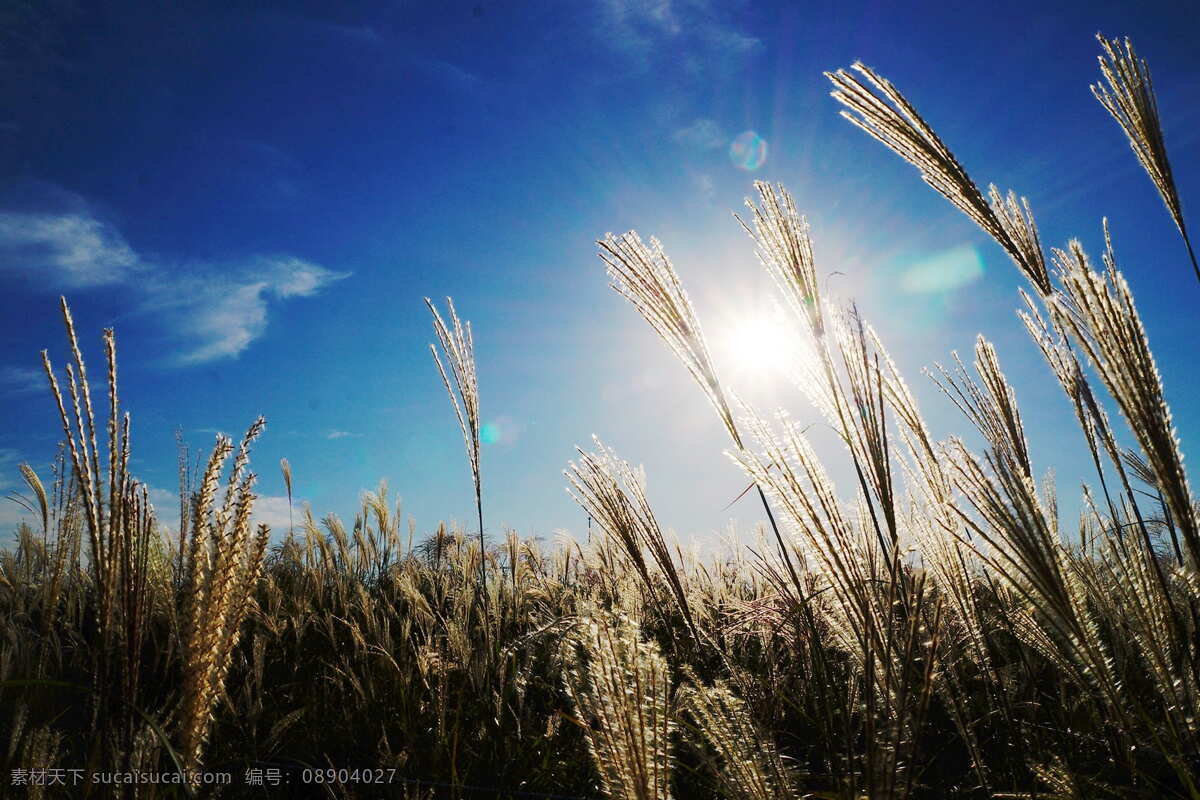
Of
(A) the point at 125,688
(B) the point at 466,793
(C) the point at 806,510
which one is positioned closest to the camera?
(C) the point at 806,510

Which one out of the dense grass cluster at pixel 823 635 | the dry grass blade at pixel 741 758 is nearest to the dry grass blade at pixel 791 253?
the dense grass cluster at pixel 823 635

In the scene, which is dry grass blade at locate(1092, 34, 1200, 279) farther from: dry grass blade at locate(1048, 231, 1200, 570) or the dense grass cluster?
dry grass blade at locate(1048, 231, 1200, 570)

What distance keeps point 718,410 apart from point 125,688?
1.28 m

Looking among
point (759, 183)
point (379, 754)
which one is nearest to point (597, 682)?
point (759, 183)

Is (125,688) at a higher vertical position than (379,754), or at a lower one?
higher

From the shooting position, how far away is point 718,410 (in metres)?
1.47

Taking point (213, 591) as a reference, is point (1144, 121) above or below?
above

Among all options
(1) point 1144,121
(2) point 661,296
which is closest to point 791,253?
(2) point 661,296

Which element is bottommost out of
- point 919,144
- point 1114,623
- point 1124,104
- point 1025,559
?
point 1114,623

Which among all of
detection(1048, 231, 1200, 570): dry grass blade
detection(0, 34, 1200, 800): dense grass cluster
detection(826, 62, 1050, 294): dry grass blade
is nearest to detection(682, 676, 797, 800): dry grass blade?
detection(0, 34, 1200, 800): dense grass cluster

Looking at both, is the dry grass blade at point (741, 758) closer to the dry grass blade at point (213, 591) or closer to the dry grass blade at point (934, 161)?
the dry grass blade at point (213, 591)

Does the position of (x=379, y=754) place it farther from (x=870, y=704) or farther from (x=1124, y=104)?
(x=1124, y=104)

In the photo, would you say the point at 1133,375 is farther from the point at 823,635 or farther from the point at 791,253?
the point at 823,635

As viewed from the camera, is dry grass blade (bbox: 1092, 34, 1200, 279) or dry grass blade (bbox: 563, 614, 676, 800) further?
dry grass blade (bbox: 1092, 34, 1200, 279)
